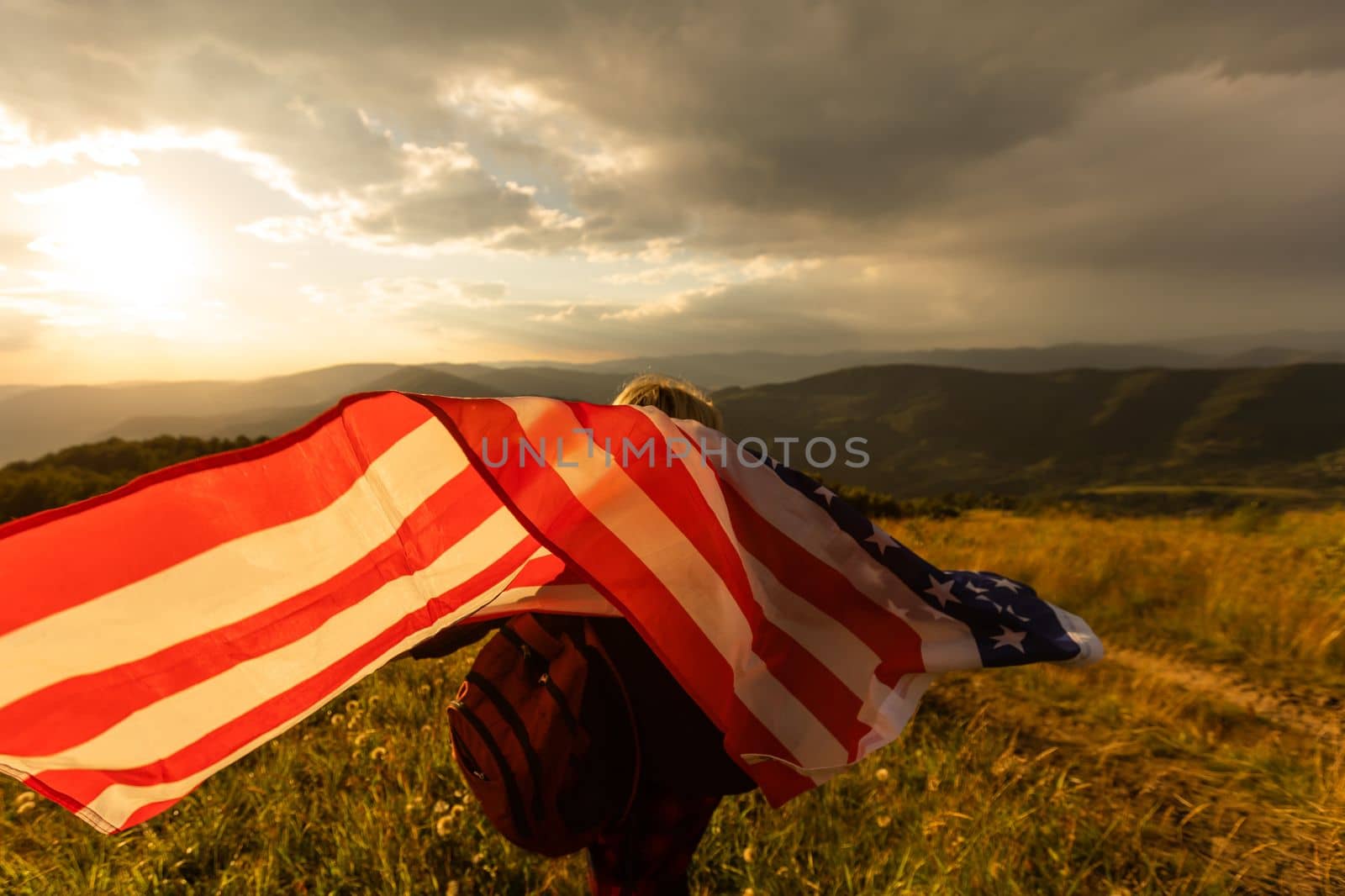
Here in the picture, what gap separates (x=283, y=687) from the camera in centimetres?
240

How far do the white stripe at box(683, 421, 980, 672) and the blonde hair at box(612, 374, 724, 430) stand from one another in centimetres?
20

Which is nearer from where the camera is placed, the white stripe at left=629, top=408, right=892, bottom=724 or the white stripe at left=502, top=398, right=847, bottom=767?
the white stripe at left=502, top=398, right=847, bottom=767

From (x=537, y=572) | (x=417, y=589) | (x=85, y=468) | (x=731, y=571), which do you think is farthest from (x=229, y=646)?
(x=85, y=468)

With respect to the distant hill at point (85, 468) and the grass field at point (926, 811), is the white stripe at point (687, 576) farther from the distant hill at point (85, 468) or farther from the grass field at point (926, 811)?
the distant hill at point (85, 468)

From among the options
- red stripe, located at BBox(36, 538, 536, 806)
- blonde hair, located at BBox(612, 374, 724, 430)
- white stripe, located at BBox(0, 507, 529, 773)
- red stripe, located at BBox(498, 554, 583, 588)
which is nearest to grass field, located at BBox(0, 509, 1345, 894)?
red stripe, located at BBox(36, 538, 536, 806)

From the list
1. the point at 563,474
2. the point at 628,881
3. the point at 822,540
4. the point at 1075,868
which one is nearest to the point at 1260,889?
the point at 1075,868

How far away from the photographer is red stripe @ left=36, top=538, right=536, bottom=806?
2.29 m

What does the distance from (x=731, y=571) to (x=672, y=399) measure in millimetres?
733

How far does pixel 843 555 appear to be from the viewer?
7.76 ft

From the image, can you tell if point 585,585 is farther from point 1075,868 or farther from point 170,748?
point 1075,868

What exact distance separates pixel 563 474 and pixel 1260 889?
13.1 feet

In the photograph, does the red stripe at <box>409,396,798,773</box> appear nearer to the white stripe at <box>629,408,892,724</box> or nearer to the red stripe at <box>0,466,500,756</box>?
the white stripe at <box>629,408,892,724</box>

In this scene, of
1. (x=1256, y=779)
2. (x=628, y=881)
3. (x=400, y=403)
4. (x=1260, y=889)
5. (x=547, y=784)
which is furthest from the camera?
(x=1256, y=779)

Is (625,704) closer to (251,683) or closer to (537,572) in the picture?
(537,572)
